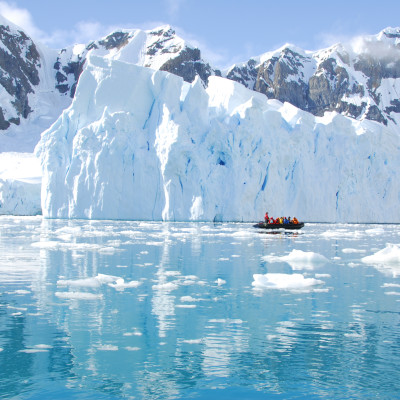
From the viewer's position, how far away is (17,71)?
67.5m

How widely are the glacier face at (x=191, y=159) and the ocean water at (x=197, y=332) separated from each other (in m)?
20.8

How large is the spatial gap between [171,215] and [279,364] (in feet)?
89.6

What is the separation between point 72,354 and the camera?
516 cm

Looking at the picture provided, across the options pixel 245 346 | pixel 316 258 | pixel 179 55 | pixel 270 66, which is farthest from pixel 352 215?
pixel 270 66

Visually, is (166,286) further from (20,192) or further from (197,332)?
(20,192)

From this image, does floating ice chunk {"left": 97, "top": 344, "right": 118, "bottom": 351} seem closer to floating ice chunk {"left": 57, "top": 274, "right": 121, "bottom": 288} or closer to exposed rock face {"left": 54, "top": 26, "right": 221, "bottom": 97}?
floating ice chunk {"left": 57, "top": 274, "right": 121, "bottom": 288}

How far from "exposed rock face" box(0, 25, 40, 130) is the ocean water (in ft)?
183

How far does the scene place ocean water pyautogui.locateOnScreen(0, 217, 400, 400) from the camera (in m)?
4.41

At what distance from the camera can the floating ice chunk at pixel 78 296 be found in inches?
309

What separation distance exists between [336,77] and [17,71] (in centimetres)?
4771

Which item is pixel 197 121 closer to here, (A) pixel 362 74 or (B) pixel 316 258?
(B) pixel 316 258

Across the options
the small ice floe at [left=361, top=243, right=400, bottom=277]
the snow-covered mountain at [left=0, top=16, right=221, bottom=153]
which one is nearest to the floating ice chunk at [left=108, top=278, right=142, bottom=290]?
the small ice floe at [left=361, top=243, right=400, bottom=277]

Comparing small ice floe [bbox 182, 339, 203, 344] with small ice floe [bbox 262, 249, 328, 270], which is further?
small ice floe [bbox 262, 249, 328, 270]

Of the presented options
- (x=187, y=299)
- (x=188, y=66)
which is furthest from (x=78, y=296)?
(x=188, y=66)
